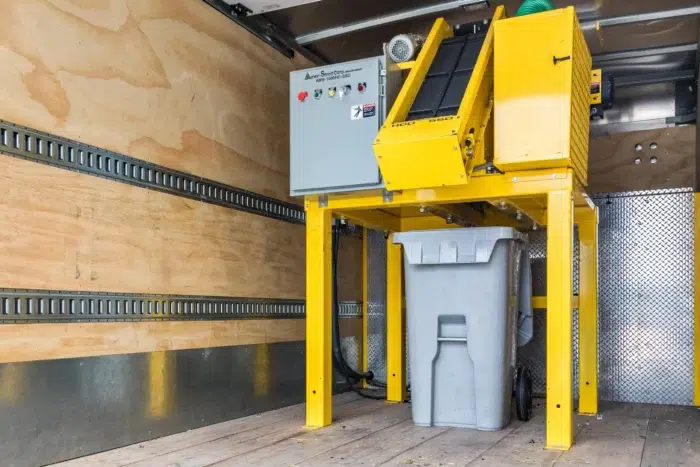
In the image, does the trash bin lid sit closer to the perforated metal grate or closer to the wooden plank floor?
the wooden plank floor

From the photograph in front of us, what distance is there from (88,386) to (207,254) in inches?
37.6

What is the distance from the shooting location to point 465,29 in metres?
3.40

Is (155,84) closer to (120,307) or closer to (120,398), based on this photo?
(120,307)

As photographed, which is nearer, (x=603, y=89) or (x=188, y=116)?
(x=188, y=116)

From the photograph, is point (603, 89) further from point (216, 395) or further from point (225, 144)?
point (216, 395)

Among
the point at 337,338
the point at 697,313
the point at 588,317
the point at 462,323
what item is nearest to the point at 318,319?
the point at 462,323

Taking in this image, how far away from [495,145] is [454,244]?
23.3 inches

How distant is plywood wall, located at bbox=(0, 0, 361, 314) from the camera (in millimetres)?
2406

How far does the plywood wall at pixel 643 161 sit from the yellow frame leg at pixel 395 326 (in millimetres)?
1802

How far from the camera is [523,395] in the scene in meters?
3.48

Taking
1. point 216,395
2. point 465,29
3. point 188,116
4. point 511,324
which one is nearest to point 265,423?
point 216,395

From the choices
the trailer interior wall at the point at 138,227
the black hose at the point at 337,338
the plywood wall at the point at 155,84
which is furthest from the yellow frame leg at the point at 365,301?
the plywood wall at the point at 155,84

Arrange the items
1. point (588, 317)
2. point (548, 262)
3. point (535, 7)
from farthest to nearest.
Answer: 1. point (588, 317)
2. point (535, 7)
3. point (548, 262)

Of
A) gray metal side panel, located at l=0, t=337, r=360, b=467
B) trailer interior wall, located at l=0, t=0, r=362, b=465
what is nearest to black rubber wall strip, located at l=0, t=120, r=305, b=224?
trailer interior wall, located at l=0, t=0, r=362, b=465
